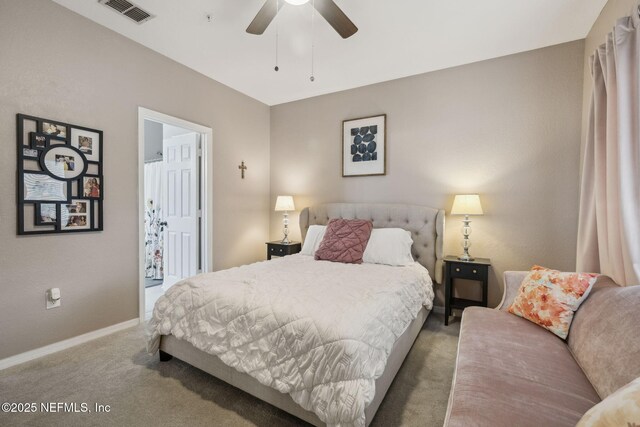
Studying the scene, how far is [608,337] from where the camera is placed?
4.06ft

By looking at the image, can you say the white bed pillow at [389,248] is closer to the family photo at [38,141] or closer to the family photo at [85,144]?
the family photo at [85,144]

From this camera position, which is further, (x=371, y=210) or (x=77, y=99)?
(x=371, y=210)

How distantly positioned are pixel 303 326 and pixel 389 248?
1.64 metres

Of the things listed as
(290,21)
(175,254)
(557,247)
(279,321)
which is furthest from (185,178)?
(557,247)

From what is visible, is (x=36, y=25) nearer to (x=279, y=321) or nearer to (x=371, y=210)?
(x=279, y=321)

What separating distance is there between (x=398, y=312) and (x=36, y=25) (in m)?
3.38

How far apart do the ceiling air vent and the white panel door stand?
1.34 m

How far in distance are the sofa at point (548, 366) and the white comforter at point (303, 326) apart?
15.5 inches

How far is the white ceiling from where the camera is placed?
86.0 inches

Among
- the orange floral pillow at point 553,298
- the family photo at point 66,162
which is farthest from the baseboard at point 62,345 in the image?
the orange floral pillow at point 553,298

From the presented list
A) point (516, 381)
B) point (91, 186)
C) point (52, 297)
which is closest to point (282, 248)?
point (91, 186)

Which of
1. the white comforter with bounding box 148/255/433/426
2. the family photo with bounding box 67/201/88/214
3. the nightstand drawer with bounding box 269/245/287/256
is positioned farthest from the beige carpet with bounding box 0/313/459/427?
the nightstand drawer with bounding box 269/245/287/256

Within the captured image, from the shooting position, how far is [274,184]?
4.35 m

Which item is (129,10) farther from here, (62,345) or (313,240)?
(62,345)
